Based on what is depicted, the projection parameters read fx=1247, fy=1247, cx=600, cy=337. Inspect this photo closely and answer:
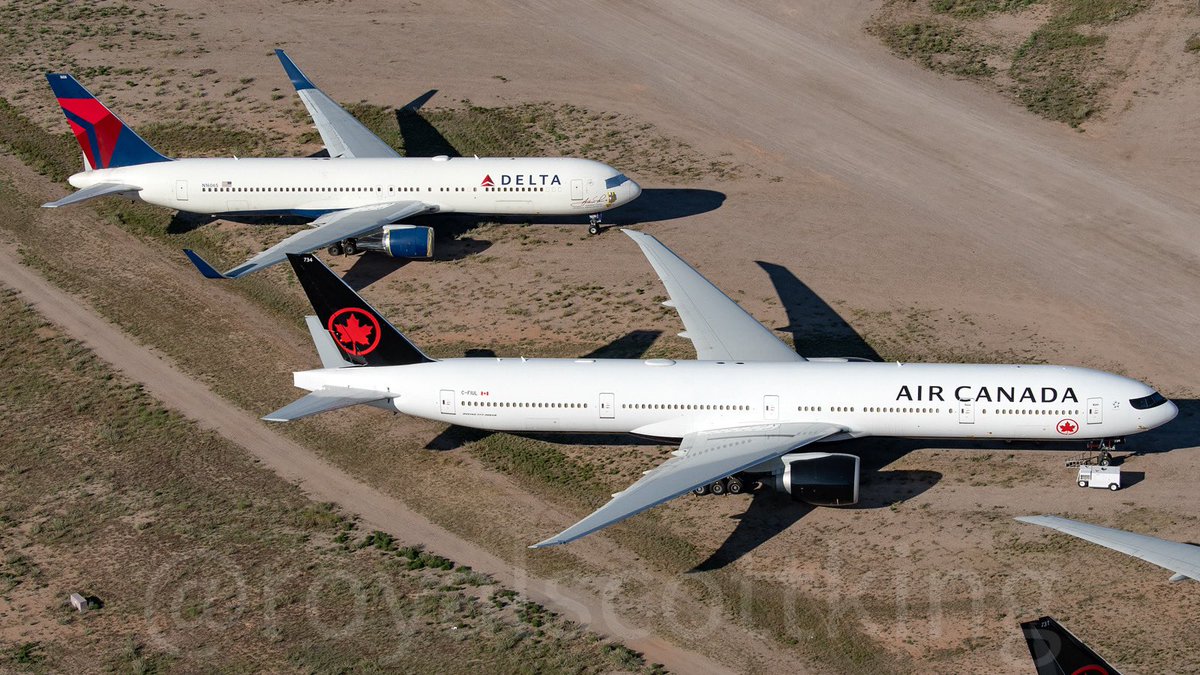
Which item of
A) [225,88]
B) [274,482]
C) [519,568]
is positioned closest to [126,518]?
[274,482]

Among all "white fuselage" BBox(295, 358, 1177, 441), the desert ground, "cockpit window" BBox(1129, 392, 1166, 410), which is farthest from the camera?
"white fuselage" BBox(295, 358, 1177, 441)

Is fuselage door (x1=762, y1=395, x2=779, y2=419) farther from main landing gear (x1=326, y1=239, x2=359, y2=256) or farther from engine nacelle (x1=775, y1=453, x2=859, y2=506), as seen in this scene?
main landing gear (x1=326, y1=239, x2=359, y2=256)

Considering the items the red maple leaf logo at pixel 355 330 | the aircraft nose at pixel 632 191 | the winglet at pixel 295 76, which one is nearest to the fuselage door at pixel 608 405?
the red maple leaf logo at pixel 355 330

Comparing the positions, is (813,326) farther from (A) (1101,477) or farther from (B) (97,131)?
(B) (97,131)

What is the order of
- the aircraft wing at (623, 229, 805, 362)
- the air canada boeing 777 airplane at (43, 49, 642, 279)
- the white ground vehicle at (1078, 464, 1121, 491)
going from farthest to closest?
1. the air canada boeing 777 airplane at (43, 49, 642, 279)
2. the aircraft wing at (623, 229, 805, 362)
3. the white ground vehicle at (1078, 464, 1121, 491)

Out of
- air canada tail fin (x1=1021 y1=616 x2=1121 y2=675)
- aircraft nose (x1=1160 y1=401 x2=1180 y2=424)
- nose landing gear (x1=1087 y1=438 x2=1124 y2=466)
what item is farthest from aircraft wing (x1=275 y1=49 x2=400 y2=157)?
air canada tail fin (x1=1021 y1=616 x2=1121 y2=675)

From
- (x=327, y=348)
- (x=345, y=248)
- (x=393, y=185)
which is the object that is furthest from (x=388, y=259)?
(x=327, y=348)

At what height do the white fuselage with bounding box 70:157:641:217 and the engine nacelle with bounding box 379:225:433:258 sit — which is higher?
the white fuselage with bounding box 70:157:641:217

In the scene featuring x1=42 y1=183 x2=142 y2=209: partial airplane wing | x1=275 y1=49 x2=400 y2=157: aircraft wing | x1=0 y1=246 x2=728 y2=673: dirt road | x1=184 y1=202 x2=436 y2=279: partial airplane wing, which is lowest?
x1=0 y1=246 x2=728 y2=673: dirt road
